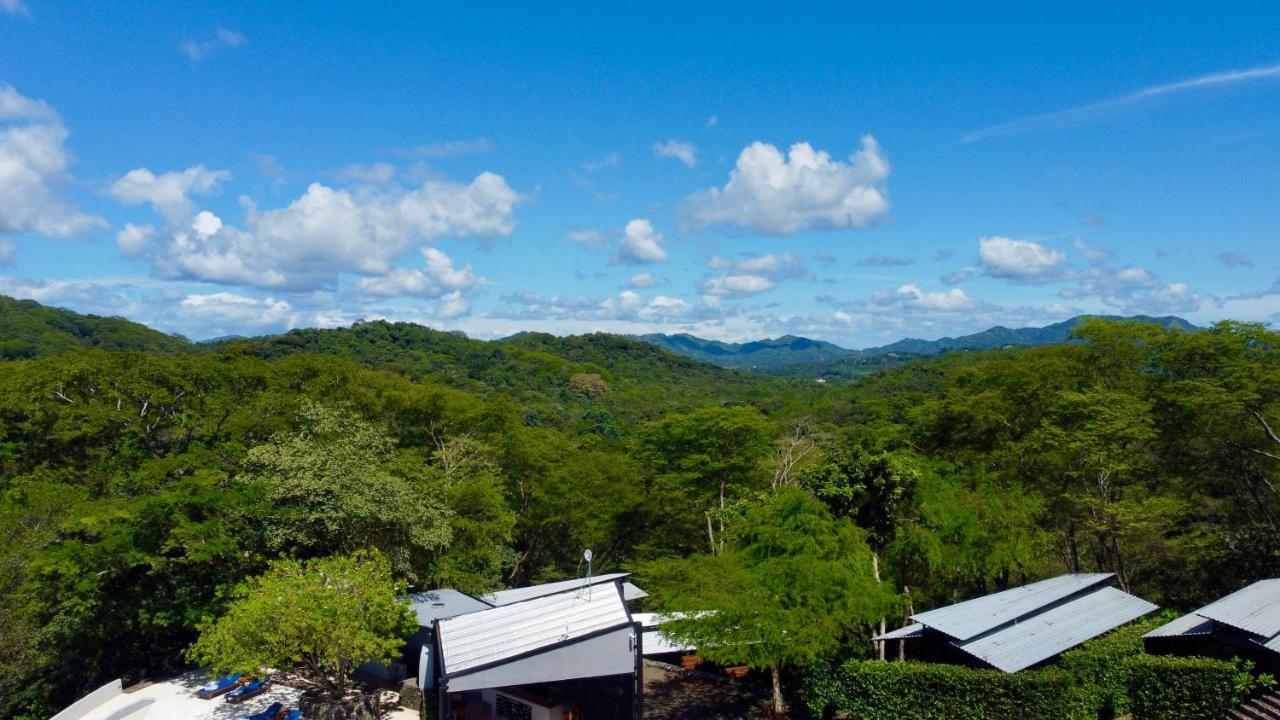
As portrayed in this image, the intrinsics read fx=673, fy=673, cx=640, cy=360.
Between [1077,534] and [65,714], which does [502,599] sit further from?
[1077,534]

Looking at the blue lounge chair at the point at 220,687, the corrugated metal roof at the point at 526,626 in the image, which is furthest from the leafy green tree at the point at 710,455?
the blue lounge chair at the point at 220,687

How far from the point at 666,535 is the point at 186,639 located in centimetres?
1616

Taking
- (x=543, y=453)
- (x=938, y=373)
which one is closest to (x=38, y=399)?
(x=543, y=453)

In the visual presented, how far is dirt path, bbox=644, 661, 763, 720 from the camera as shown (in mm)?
15328

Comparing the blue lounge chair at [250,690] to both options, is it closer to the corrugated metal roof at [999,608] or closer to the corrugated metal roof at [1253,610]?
the corrugated metal roof at [999,608]

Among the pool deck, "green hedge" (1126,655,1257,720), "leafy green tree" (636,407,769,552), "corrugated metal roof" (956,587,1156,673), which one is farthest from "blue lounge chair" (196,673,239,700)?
"green hedge" (1126,655,1257,720)

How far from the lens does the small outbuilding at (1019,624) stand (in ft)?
44.1

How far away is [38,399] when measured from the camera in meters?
24.9

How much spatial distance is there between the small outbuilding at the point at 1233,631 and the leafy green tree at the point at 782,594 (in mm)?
5603

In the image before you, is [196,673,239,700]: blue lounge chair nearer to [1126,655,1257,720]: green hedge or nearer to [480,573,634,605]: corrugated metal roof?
[480,573,634,605]: corrugated metal roof

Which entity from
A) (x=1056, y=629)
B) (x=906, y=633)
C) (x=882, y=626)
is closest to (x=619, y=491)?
(x=882, y=626)

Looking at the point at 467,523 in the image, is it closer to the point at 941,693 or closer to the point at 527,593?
the point at 527,593

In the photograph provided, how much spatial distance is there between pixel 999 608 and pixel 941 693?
3135 millimetres

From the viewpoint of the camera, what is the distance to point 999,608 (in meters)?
14.9
